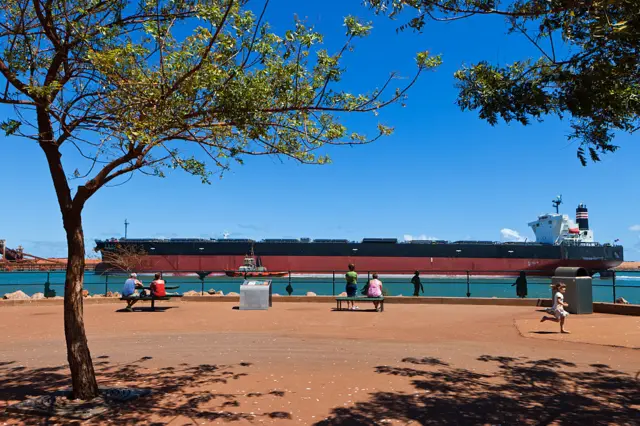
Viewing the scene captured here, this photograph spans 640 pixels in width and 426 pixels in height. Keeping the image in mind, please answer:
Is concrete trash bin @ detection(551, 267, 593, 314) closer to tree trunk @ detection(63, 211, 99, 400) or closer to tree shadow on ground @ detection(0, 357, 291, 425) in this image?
tree shadow on ground @ detection(0, 357, 291, 425)

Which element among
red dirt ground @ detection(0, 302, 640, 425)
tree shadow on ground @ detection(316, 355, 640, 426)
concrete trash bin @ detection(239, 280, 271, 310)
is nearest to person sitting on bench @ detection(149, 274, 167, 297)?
red dirt ground @ detection(0, 302, 640, 425)

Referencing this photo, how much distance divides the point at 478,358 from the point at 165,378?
4.54m

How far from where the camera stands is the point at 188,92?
5559 mm

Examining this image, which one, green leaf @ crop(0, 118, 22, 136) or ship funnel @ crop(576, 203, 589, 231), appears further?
ship funnel @ crop(576, 203, 589, 231)

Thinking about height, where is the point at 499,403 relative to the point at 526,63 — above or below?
below

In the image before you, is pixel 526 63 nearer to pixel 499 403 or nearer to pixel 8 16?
pixel 499 403

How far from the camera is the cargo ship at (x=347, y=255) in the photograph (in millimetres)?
59000

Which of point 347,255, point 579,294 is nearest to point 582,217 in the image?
point 347,255

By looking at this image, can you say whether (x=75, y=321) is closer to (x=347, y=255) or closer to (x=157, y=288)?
(x=157, y=288)

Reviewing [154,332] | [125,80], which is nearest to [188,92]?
[125,80]

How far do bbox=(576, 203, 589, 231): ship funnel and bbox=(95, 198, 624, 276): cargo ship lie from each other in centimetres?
874

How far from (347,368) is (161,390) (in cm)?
250

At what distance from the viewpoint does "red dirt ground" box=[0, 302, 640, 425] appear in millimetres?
5145

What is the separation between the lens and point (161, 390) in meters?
5.93
